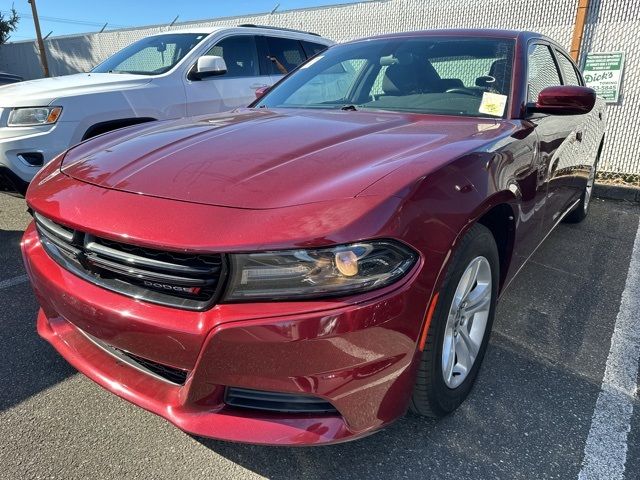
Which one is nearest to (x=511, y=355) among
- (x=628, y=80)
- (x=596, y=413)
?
(x=596, y=413)

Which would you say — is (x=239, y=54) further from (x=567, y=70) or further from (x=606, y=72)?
(x=606, y=72)

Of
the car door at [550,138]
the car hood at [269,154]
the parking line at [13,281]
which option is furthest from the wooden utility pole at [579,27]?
the parking line at [13,281]

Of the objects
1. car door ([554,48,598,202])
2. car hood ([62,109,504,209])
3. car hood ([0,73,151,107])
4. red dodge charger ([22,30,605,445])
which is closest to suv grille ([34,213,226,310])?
red dodge charger ([22,30,605,445])

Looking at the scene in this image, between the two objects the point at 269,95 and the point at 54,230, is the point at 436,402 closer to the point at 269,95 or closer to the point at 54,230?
the point at 54,230

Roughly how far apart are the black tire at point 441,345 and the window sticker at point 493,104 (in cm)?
83

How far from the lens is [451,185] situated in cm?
166

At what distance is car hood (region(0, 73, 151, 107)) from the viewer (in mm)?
3850

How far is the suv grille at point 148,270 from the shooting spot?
Answer: 1.45 metres

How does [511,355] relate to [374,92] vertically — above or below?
below

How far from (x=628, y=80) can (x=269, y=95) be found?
549 cm

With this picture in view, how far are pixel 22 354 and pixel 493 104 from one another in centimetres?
272

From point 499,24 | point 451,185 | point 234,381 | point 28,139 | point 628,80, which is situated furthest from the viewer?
point 499,24

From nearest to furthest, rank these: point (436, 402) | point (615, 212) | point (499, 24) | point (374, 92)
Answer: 1. point (436, 402)
2. point (374, 92)
3. point (615, 212)
4. point (499, 24)

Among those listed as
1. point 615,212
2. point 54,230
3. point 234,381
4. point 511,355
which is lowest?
point 615,212
